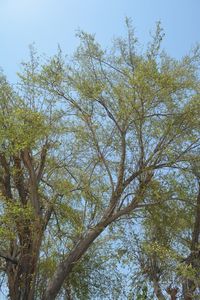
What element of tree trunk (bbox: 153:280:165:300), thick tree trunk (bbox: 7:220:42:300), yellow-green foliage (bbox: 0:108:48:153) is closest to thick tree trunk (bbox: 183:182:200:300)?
tree trunk (bbox: 153:280:165:300)

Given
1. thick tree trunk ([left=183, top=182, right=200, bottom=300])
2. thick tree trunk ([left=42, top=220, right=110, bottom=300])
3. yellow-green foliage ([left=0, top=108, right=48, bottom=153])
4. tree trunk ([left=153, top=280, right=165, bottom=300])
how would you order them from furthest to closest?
1. tree trunk ([left=153, top=280, right=165, bottom=300])
2. thick tree trunk ([left=183, top=182, right=200, bottom=300])
3. thick tree trunk ([left=42, top=220, right=110, bottom=300])
4. yellow-green foliage ([left=0, top=108, right=48, bottom=153])

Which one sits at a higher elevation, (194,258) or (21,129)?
(21,129)

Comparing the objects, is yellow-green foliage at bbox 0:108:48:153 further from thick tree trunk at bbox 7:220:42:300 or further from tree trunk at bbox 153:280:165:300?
tree trunk at bbox 153:280:165:300

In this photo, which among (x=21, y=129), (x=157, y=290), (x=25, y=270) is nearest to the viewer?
(x=21, y=129)

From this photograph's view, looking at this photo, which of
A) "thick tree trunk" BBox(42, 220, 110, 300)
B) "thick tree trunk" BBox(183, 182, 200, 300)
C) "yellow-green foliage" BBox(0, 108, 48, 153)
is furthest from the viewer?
"thick tree trunk" BBox(183, 182, 200, 300)

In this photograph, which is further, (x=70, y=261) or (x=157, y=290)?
(x=157, y=290)

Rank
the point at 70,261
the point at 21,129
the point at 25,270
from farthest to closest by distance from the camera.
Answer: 1. the point at 25,270
2. the point at 70,261
3. the point at 21,129

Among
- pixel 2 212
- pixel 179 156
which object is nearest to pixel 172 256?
pixel 179 156

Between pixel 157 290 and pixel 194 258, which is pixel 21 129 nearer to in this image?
pixel 194 258

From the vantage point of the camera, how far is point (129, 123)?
1236 centimetres

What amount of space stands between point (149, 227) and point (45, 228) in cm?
343

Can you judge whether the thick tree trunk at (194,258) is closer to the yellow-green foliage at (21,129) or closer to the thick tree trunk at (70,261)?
the thick tree trunk at (70,261)

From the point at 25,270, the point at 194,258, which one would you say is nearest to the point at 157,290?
the point at 194,258

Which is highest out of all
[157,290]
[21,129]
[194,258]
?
[21,129]
